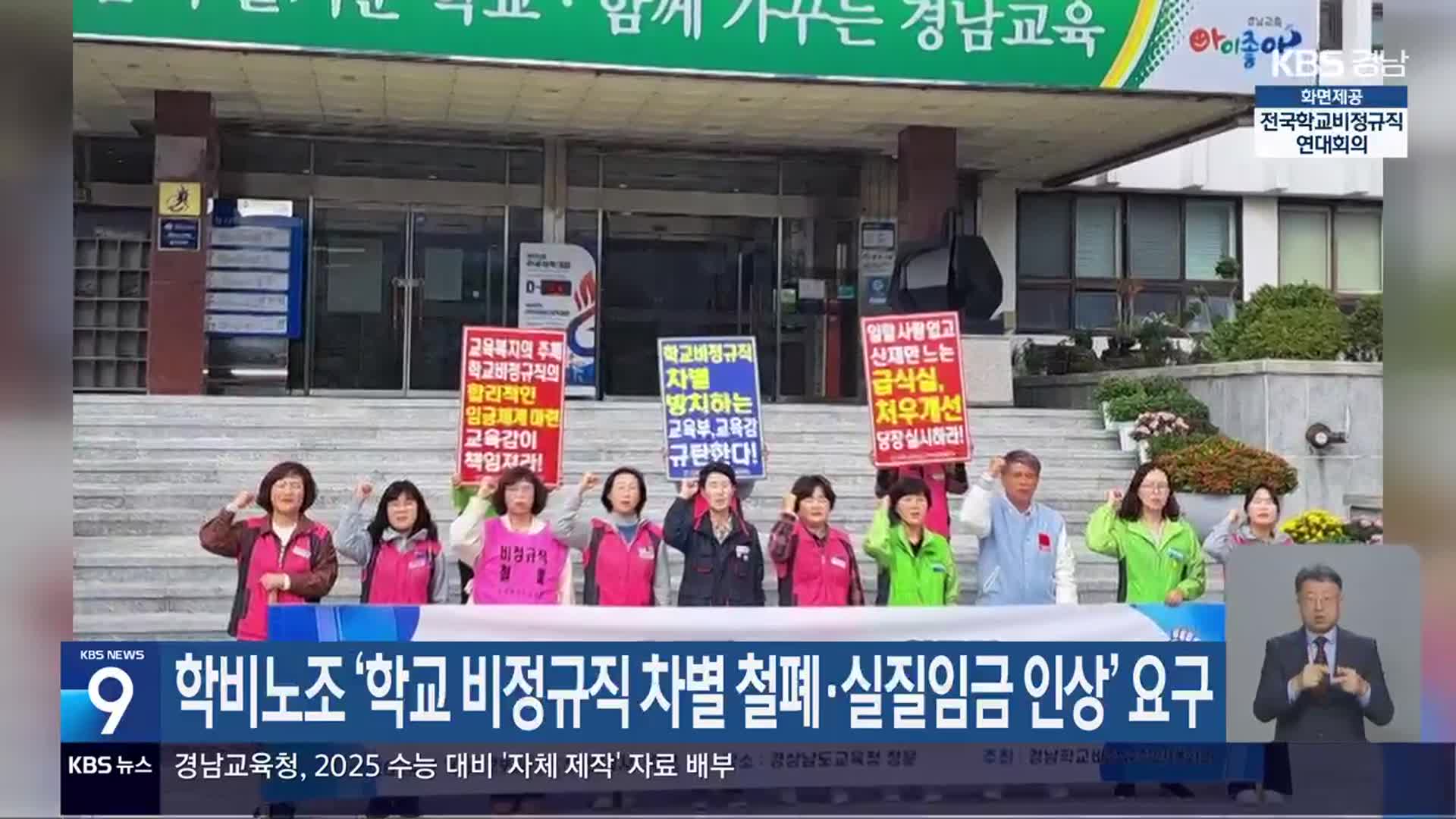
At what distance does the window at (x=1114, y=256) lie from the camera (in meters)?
13.7

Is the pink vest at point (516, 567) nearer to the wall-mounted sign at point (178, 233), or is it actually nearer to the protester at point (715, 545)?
the protester at point (715, 545)

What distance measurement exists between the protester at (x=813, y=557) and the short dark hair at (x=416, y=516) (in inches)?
56.6

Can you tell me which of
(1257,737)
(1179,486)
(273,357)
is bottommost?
(1257,737)

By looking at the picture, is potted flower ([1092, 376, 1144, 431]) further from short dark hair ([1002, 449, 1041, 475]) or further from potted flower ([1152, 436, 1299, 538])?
short dark hair ([1002, 449, 1041, 475])

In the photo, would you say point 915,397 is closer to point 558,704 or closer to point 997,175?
point 558,704

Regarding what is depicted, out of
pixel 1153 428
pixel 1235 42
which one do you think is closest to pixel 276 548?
pixel 1153 428

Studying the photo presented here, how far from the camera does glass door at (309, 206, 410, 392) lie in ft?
41.4

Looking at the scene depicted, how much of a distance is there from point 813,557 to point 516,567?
1229 mm

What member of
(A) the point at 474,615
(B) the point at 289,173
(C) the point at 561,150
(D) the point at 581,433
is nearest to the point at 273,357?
(B) the point at 289,173

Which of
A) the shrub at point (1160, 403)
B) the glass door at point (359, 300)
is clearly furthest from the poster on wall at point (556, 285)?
the shrub at point (1160, 403)

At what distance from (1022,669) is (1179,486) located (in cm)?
289

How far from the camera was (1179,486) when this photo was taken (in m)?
8.05

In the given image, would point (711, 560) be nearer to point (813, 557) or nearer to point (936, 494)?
point (813, 557)

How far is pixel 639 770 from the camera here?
17.9 ft
